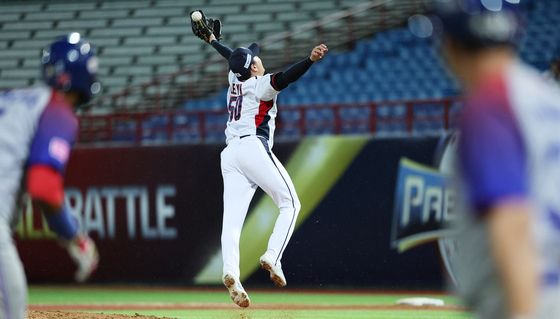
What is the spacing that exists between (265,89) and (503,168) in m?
6.45

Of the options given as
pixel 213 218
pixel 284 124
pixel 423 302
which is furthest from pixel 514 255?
pixel 284 124

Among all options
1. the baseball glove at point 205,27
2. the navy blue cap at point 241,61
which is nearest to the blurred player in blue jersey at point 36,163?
the navy blue cap at point 241,61

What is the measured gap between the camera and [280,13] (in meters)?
21.7

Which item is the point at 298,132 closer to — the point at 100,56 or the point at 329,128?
the point at 329,128

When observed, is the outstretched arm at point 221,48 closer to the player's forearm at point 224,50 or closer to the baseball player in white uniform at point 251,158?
the player's forearm at point 224,50

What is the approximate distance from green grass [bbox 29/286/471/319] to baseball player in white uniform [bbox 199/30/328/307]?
1301 mm

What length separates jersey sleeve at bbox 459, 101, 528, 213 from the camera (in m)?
2.81

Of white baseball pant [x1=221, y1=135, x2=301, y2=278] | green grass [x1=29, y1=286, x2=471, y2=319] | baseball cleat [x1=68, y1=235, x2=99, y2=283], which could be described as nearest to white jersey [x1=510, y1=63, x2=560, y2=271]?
baseball cleat [x1=68, y1=235, x2=99, y2=283]

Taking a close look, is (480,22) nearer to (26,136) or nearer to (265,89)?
(26,136)

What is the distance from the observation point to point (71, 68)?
15.5ft

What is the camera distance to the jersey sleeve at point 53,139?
4.21 meters

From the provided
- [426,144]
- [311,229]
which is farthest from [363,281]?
[426,144]

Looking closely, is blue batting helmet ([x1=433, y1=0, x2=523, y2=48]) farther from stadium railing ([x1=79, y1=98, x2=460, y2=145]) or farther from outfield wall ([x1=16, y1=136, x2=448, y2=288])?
stadium railing ([x1=79, y1=98, x2=460, y2=145])

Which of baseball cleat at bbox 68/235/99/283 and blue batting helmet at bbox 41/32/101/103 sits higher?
blue batting helmet at bbox 41/32/101/103
